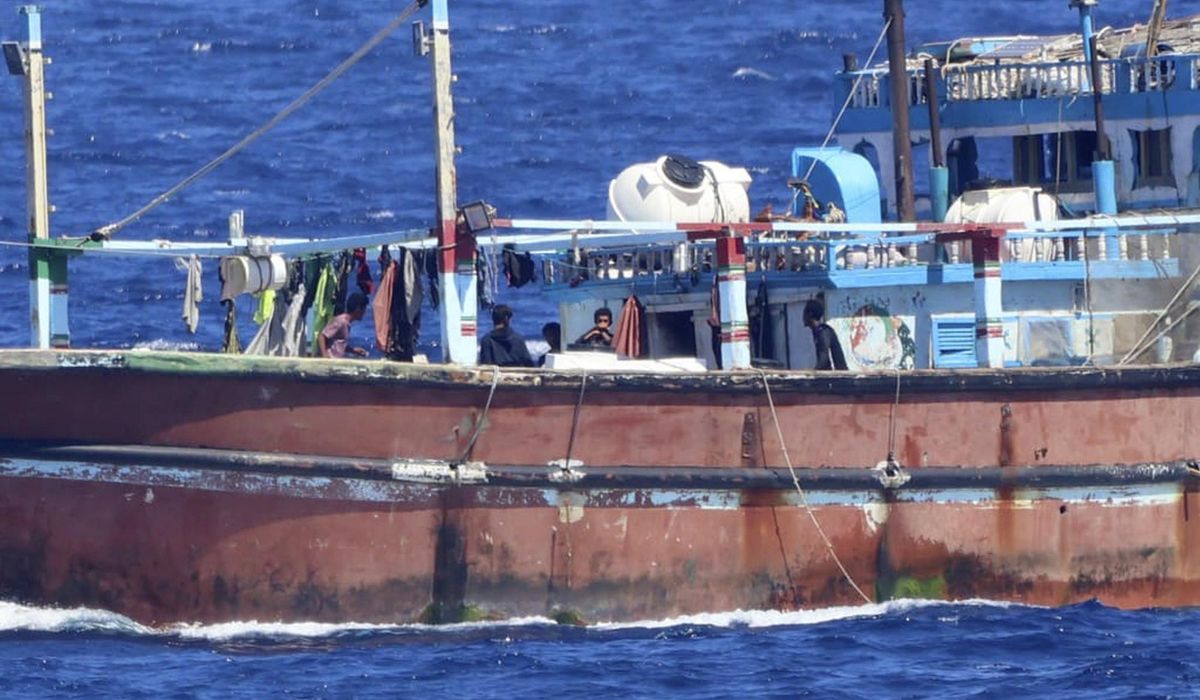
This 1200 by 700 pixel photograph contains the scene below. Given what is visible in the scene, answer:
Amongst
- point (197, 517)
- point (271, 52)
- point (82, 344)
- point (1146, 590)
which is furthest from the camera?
point (271, 52)

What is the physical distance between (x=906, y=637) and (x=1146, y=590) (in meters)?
2.83

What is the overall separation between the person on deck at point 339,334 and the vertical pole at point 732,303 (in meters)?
2.85

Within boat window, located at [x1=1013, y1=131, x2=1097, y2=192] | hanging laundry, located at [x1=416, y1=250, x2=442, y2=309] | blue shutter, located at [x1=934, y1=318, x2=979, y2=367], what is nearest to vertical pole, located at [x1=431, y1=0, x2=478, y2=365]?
hanging laundry, located at [x1=416, y1=250, x2=442, y2=309]

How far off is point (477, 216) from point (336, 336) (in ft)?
7.19

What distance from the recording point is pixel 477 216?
720 inches

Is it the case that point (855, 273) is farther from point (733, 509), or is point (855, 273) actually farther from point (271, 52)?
point (271, 52)

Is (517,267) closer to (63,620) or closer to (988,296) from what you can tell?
(988,296)

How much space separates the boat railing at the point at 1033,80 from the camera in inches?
917

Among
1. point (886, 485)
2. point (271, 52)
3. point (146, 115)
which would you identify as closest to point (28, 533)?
point (886, 485)

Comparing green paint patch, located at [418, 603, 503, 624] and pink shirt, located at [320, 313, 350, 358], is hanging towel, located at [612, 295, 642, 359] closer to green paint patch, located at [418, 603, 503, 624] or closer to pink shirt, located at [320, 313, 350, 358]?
pink shirt, located at [320, 313, 350, 358]

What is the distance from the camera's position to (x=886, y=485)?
19469 millimetres

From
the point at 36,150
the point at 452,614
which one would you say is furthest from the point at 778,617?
the point at 36,150

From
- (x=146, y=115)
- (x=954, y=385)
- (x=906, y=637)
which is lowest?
(x=906, y=637)

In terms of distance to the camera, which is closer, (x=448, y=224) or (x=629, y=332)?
(x=448, y=224)
